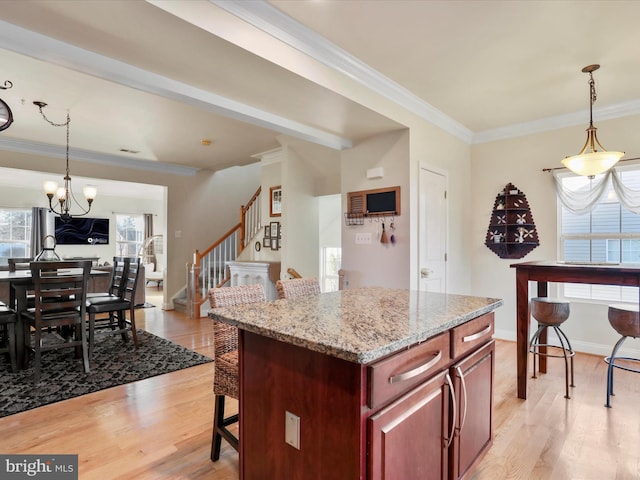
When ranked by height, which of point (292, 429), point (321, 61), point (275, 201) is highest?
point (321, 61)

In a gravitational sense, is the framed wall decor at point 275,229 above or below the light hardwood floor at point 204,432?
above

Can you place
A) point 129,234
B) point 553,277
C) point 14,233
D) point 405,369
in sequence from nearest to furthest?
point 405,369, point 553,277, point 14,233, point 129,234

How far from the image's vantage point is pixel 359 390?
1012 millimetres

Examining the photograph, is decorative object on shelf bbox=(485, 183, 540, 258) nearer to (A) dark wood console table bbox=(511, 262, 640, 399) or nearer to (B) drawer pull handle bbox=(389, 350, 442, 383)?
(A) dark wood console table bbox=(511, 262, 640, 399)

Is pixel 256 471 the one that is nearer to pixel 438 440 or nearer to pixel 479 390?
pixel 438 440

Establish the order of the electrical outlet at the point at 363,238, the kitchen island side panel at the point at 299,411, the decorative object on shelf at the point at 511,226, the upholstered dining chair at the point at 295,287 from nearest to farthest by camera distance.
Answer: the kitchen island side panel at the point at 299,411, the upholstered dining chair at the point at 295,287, the electrical outlet at the point at 363,238, the decorative object on shelf at the point at 511,226

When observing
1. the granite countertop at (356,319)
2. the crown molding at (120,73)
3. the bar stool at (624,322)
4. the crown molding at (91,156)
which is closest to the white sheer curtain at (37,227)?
the crown molding at (91,156)

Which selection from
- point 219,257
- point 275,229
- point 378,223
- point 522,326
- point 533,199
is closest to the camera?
point 522,326

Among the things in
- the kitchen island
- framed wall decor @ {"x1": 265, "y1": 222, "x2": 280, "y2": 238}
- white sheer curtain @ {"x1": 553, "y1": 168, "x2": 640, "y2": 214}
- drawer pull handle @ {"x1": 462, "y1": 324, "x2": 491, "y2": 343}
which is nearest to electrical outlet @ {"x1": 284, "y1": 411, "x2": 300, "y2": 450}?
the kitchen island

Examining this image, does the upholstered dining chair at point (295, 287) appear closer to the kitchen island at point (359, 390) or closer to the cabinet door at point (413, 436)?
the kitchen island at point (359, 390)

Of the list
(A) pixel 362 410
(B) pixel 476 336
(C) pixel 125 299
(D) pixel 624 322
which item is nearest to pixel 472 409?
(B) pixel 476 336

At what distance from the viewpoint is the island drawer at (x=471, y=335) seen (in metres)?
1.48

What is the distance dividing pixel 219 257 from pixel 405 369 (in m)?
5.65

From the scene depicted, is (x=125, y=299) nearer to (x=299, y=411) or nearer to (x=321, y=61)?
(x=321, y=61)
